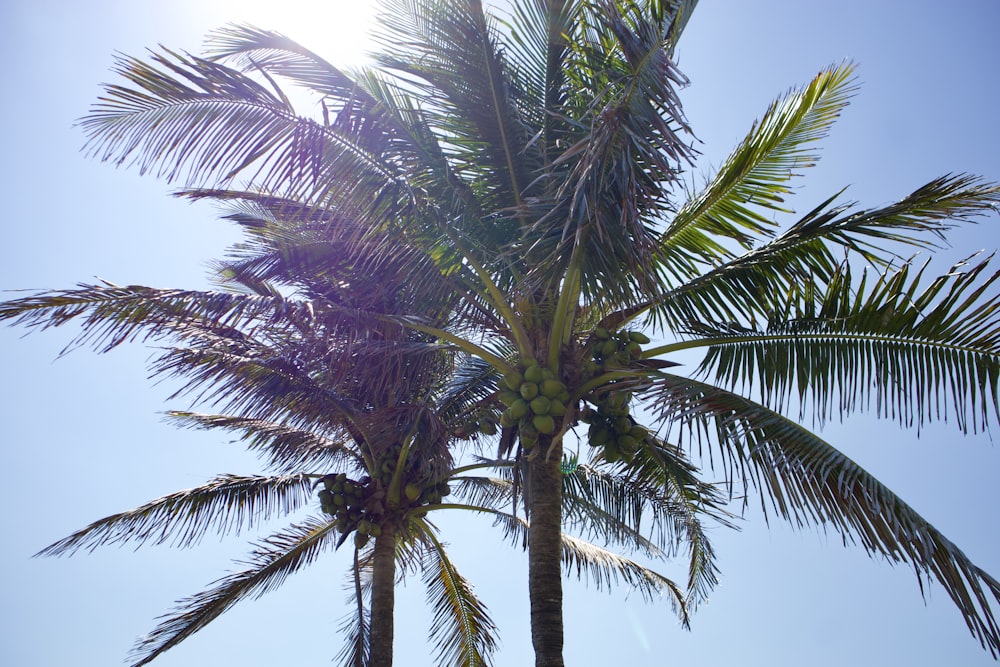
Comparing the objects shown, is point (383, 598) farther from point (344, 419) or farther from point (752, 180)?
point (752, 180)

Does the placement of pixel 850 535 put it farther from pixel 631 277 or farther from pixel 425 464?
pixel 425 464

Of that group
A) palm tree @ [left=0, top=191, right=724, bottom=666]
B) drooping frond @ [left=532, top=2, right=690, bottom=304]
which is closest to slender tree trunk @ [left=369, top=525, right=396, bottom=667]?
palm tree @ [left=0, top=191, right=724, bottom=666]

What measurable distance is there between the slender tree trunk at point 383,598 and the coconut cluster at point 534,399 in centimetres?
345

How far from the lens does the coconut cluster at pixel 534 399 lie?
6750 mm

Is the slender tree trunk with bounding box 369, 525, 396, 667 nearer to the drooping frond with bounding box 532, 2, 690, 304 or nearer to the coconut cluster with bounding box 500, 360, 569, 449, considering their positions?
the coconut cluster with bounding box 500, 360, 569, 449

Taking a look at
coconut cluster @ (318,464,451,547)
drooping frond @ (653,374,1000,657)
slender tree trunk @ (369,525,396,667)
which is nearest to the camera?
drooping frond @ (653,374,1000,657)

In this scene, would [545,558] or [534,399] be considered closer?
[534,399]

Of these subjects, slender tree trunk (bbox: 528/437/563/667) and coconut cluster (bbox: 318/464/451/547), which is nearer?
slender tree trunk (bbox: 528/437/563/667)

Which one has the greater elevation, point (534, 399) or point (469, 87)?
point (469, 87)

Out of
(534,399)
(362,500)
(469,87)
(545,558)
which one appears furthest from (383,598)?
(469,87)

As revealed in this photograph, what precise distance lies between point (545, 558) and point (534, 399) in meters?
1.33

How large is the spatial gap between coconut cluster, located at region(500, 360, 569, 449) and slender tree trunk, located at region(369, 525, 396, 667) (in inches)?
136

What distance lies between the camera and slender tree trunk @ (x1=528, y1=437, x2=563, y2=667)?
665 cm

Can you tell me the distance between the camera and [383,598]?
31.4ft
